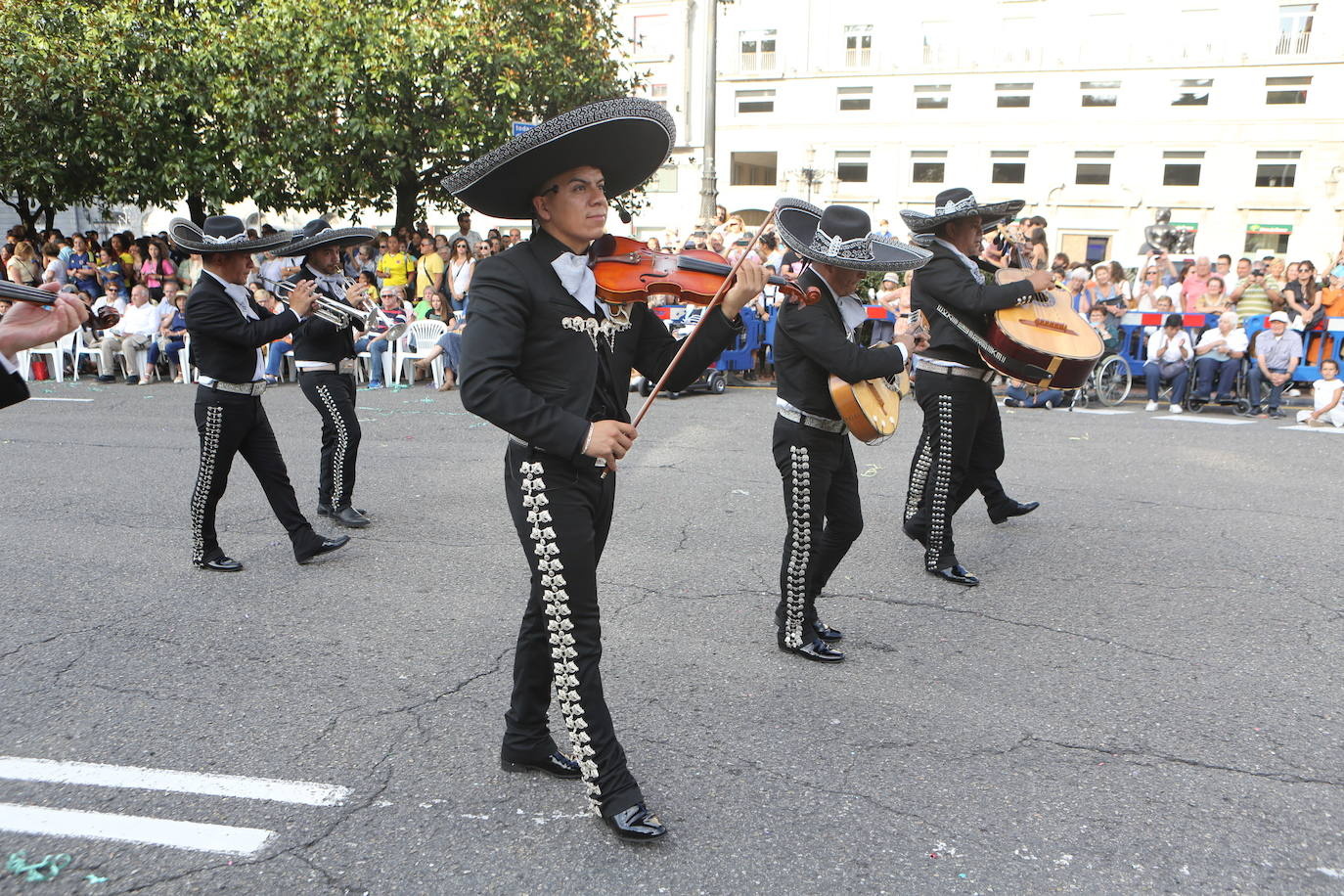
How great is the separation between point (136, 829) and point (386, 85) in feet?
47.9

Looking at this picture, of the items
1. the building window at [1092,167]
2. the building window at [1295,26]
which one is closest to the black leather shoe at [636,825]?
the building window at [1092,167]

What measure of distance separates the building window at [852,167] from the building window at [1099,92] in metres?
9.11

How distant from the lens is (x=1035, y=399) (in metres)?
11.2

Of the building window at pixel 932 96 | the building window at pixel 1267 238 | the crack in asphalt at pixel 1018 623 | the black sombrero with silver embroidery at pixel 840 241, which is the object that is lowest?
the crack in asphalt at pixel 1018 623

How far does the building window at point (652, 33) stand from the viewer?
4503 centimetres

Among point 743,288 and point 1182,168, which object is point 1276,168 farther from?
point 743,288

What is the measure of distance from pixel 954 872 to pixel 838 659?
1444 millimetres

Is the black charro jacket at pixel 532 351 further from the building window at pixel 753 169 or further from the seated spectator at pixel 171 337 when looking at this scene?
the building window at pixel 753 169

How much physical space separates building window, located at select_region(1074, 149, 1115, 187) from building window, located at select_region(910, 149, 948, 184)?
537 centimetres

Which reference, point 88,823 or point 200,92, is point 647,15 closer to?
point 200,92

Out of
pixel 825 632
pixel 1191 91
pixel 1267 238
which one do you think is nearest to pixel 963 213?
pixel 825 632

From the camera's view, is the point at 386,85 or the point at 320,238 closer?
the point at 320,238

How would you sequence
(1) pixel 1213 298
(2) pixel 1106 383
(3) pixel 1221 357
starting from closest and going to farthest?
(3) pixel 1221 357
(2) pixel 1106 383
(1) pixel 1213 298

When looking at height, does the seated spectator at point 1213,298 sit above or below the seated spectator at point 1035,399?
above
